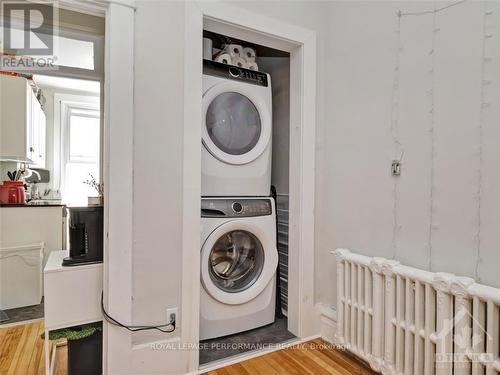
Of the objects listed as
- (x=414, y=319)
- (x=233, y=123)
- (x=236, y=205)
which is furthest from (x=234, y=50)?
(x=414, y=319)

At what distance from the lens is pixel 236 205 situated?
1.86 m

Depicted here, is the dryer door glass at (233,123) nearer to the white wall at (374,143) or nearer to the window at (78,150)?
the white wall at (374,143)

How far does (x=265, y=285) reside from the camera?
196 cm

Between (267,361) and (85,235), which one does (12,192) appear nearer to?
(85,235)

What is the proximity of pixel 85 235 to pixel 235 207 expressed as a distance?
845 millimetres

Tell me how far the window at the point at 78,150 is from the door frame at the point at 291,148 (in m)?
2.75

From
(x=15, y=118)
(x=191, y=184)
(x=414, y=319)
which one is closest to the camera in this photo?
(x=414, y=319)

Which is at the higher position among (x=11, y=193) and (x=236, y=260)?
(x=11, y=193)

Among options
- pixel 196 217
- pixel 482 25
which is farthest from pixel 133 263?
pixel 482 25

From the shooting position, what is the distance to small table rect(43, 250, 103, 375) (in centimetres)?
133

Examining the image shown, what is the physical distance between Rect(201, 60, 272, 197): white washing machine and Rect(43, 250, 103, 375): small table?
759 millimetres

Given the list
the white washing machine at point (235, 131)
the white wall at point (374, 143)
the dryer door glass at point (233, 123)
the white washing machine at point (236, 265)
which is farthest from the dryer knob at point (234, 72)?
the white washing machine at point (236, 265)

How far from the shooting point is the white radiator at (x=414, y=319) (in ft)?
3.43

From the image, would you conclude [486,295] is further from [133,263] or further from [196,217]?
[133,263]
